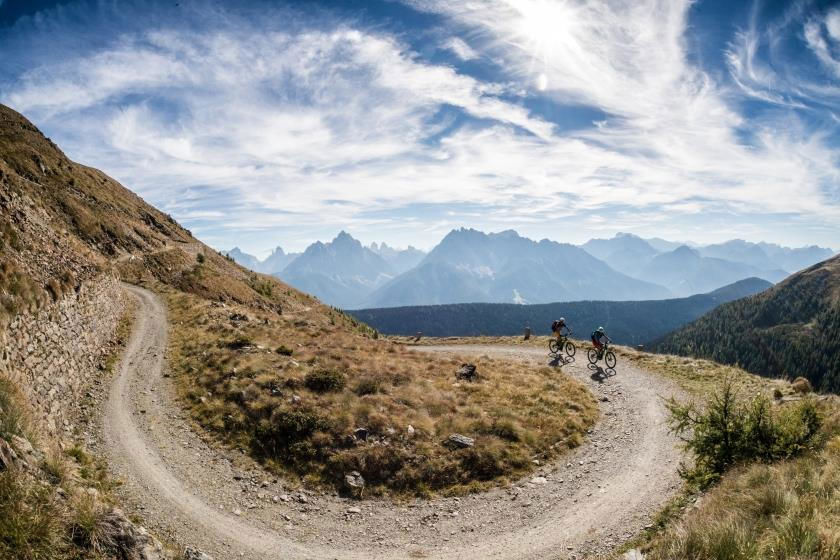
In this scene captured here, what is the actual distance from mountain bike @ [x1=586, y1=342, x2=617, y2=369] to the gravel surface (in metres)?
11.3

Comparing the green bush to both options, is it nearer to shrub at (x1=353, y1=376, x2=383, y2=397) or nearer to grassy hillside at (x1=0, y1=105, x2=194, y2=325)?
shrub at (x1=353, y1=376, x2=383, y2=397)

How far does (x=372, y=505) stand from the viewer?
1403 centimetres

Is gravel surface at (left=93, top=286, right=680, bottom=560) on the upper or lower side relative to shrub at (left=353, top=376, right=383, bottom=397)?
lower

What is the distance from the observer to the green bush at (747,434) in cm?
1227

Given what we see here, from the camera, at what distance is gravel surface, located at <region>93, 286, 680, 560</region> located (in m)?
11.8

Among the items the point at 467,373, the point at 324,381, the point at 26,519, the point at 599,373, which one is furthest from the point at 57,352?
the point at 599,373

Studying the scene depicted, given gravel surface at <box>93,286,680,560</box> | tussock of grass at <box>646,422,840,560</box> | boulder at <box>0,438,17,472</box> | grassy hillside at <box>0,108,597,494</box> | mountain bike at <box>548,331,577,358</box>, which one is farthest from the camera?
mountain bike at <box>548,331,577,358</box>

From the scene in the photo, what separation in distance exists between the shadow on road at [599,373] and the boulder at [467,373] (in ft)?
27.4

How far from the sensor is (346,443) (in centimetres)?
1673

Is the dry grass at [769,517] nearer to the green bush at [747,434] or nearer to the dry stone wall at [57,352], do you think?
the green bush at [747,434]

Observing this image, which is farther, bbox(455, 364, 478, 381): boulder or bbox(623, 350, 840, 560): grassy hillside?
bbox(455, 364, 478, 381): boulder

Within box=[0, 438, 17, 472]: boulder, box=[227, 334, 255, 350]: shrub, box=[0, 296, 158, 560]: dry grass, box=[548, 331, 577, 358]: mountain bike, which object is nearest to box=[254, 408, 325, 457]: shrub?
box=[0, 296, 158, 560]: dry grass

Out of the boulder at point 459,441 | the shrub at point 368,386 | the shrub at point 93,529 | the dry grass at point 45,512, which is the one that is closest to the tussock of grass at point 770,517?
the boulder at point 459,441

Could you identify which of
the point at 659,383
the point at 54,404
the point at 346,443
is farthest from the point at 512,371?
the point at 54,404
